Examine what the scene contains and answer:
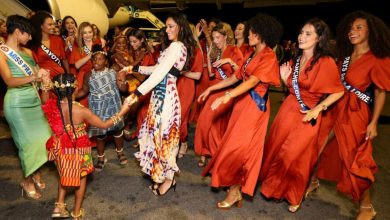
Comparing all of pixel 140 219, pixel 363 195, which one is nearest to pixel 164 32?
pixel 140 219

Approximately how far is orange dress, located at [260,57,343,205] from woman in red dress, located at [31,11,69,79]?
119 inches

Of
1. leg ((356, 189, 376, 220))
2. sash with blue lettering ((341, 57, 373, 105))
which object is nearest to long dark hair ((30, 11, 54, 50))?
sash with blue lettering ((341, 57, 373, 105))

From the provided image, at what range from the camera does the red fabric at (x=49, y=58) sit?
377 centimetres

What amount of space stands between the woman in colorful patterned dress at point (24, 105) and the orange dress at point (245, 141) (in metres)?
1.95

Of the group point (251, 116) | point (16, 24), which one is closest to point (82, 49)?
point (16, 24)

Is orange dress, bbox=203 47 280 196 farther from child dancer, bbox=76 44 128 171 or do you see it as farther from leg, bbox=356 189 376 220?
child dancer, bbox=76 44 128 171

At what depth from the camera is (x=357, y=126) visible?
2889mm

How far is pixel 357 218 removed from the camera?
115 inches

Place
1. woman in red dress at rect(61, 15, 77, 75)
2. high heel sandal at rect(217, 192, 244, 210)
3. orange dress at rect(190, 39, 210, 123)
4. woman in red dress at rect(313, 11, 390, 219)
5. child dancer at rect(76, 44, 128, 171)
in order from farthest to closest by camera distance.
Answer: orange dress at rect(190, 39, 210, 123) → woman in red dress at rect(61, 15, 77, 75) → child dancer at rect(76, 44, 128, 171) → high heel sandal at rect(217, 192, 244, 210) → woman in red dress at rect(313, 11, 390, 219)

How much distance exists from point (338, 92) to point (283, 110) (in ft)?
1.82

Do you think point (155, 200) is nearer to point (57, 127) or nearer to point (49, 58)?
point (57, 127)

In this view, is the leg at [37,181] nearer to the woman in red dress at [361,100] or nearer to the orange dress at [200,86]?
the orange dress at [200,86]

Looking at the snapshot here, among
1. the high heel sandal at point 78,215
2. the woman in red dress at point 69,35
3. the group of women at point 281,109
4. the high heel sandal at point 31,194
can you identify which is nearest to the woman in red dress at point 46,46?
the woman in red dress at point 69,35

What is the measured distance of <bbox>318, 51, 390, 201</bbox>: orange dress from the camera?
2.72 m
